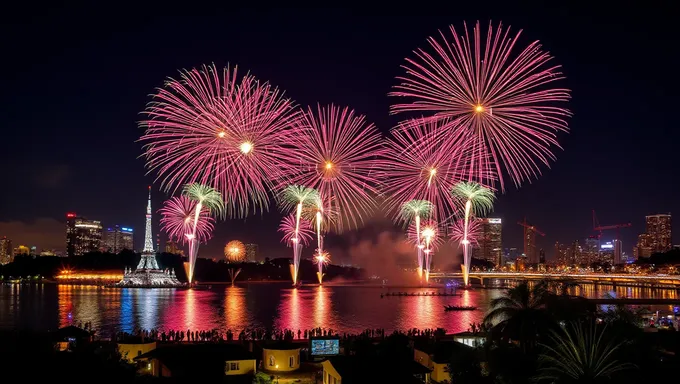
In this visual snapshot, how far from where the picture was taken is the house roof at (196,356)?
2288 centimetres

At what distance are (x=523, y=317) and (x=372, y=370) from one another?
5.91m

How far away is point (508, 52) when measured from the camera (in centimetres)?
2712

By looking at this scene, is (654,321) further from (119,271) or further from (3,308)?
(119,271)

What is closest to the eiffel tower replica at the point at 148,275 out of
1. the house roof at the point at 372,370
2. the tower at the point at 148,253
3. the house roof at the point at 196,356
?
the tower at the point at 148,253

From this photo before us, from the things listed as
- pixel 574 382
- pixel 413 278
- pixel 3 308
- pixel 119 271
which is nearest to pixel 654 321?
pixel 574 382

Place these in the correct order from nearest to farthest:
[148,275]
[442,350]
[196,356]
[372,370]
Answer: [372,370]
[196,356]
[442,350]
[148,275]

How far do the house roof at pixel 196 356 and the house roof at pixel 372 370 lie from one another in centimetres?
446

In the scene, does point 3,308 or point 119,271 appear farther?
point 119,271

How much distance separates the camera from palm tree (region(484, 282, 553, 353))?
70.9ft

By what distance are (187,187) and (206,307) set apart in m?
25.1

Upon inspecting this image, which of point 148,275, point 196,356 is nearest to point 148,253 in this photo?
point 148,275

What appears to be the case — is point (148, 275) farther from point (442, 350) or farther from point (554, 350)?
point (554, 350)

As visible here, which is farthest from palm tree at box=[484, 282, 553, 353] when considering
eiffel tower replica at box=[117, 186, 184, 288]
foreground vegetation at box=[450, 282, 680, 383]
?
eiffel tower replica at box=[117, 186, 184, 288]

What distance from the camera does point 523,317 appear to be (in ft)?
72.0
